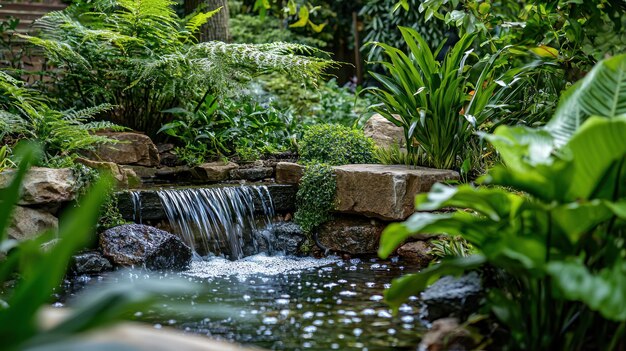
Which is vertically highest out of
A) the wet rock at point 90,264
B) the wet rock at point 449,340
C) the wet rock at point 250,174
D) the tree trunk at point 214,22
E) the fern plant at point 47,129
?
the tree trunk at point 214,22

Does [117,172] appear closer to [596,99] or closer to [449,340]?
[449,340]

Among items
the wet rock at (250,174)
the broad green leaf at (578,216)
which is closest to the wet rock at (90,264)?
the wet rock at (250,174)

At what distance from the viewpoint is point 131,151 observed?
8.04 m

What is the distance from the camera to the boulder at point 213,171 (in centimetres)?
786

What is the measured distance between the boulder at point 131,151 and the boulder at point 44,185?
66.1 inches

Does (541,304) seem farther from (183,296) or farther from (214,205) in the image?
(214,205)

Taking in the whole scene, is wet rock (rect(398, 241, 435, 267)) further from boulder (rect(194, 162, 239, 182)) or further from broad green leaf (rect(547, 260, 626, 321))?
broad green leaf (rect(547, 260, 626, 321))

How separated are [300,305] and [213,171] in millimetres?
3362

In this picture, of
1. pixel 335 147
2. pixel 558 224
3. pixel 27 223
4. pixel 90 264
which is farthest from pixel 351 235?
pixel 558 224

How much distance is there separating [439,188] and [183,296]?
2505 mm

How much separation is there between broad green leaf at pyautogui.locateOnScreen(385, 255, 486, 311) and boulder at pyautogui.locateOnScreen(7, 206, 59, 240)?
10.9ft

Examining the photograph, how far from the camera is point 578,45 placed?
6004 millimetres

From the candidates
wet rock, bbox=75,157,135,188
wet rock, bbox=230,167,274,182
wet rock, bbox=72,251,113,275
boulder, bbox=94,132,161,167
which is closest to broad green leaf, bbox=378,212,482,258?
wet rock, bbox=72,251,113,275

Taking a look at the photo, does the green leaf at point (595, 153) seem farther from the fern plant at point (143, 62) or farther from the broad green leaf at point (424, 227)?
the fern plant at point (143, 62)
